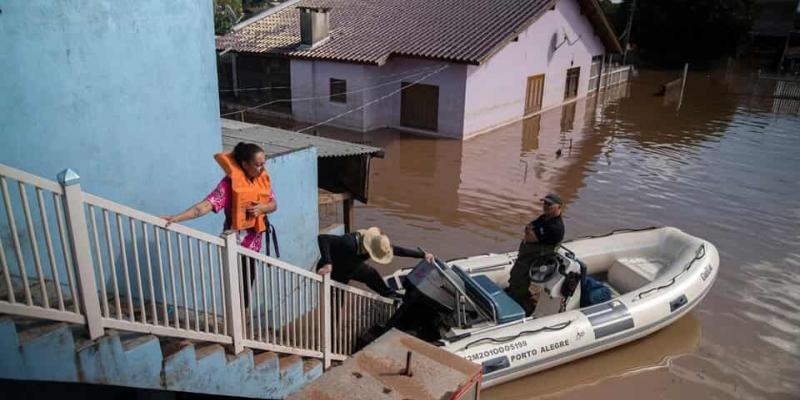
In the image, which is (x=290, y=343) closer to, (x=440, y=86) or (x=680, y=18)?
(x=440, y=86)

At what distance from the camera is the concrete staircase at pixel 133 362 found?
2637 mm

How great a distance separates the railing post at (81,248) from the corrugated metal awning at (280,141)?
341 cm

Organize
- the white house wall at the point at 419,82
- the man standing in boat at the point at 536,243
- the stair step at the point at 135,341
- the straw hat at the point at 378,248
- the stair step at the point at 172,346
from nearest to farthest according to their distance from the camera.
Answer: the stair step at the point at 135,341 → the stair step at the point at 172,346 → the straw hat at the point at 378,248 → the man standing in boat at the point at 536,243 → the white house wall at the point at 419,82

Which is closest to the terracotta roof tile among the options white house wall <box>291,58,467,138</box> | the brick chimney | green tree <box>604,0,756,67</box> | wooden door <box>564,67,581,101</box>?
the brick chimney

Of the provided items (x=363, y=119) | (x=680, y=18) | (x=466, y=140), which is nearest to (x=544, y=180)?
(x=466, y=140)

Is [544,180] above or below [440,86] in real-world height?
below

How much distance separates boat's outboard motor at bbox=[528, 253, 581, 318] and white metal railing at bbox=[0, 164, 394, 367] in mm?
1825

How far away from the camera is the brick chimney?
1669cm

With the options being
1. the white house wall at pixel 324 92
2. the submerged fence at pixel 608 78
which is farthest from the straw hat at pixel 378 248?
the submerged fence at pixel 608 78

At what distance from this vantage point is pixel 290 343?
14.0ft

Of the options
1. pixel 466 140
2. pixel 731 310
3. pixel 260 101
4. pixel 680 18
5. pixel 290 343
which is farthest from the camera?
pixel 680 18

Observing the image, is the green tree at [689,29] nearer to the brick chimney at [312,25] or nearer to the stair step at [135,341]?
the brick chimney at [312,25]

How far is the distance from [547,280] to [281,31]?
1514 centimetres

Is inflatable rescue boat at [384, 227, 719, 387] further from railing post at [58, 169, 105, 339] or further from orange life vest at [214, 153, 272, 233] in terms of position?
railing post at [58, 169, 105, 339]
